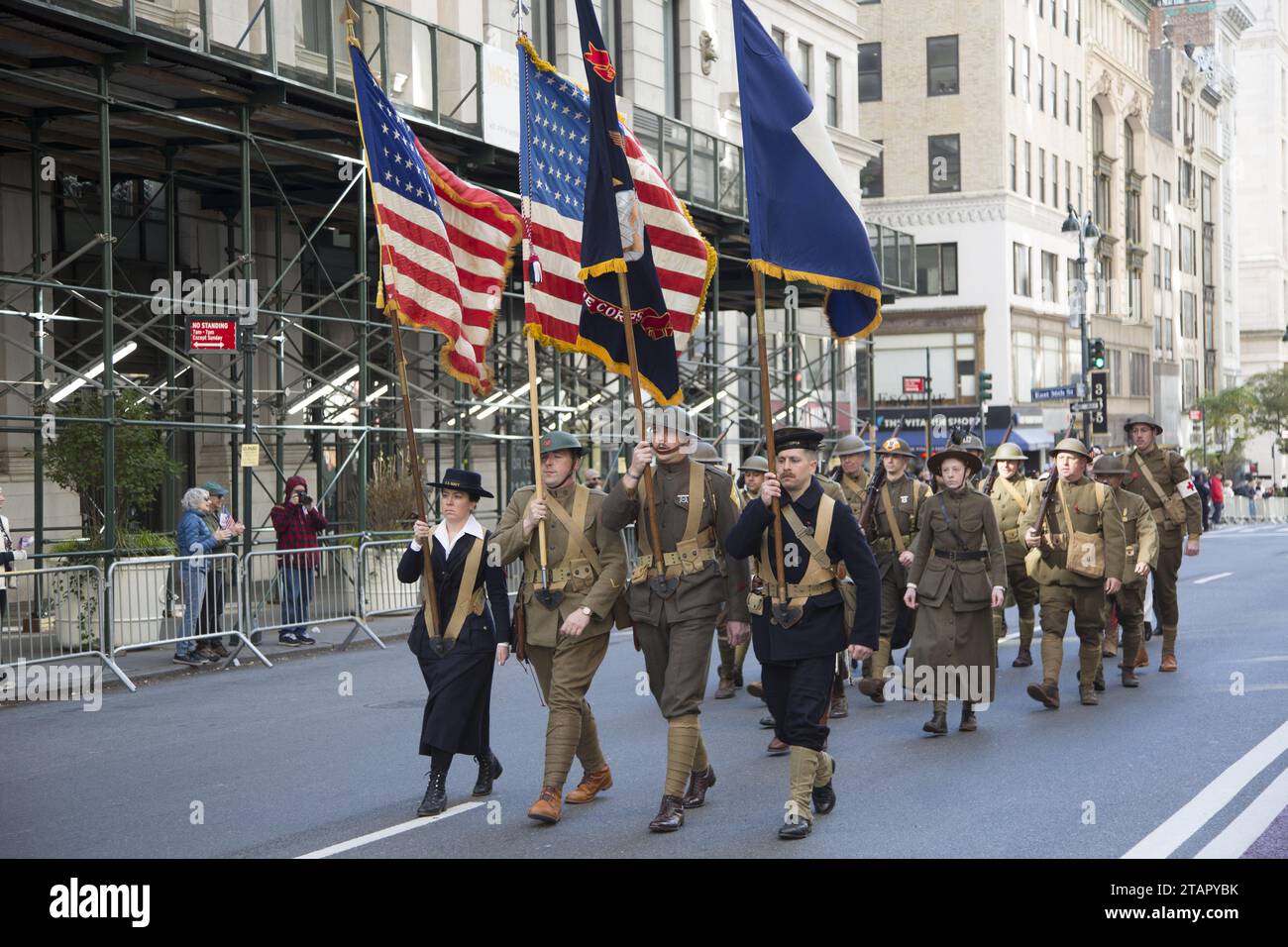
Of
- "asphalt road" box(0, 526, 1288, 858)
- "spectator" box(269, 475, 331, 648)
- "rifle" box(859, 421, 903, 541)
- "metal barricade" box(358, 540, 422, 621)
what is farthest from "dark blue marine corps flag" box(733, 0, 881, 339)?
"metal barricade" box(358, 540, 422, 621)

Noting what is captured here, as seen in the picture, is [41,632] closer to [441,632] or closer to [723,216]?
[441,632]

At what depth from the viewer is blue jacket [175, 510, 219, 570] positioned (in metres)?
15.9

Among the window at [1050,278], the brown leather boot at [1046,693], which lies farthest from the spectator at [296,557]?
the window at [1050,278]

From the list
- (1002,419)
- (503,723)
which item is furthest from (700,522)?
(1002,419)

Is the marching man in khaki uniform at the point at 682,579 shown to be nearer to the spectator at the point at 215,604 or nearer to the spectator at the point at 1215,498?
the spectator at the point at 215,604

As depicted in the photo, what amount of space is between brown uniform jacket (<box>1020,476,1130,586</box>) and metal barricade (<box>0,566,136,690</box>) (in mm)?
7468

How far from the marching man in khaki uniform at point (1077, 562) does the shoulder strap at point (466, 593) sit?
15.8 feet

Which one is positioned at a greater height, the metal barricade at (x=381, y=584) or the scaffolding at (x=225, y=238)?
the scaffolding at (x=225, y=238)

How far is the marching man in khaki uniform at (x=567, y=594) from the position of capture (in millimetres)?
8195

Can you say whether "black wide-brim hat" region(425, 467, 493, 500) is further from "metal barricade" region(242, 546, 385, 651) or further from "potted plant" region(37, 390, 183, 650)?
"metal barricade" region(242, 546, 385, 651)

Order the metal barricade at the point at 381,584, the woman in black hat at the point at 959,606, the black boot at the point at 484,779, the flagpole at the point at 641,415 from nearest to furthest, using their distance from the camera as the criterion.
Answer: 1. the flagpole at the point at 641,415
2. the black boot at the point at 484,779
3. the woman in black hat at the point at 959,606
4. the metal barricade at the point at 381,584

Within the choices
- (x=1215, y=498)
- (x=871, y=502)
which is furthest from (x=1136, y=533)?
(x=1215, y=498)

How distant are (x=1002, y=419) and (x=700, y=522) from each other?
49250 millimetres

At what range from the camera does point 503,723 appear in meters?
11.5
